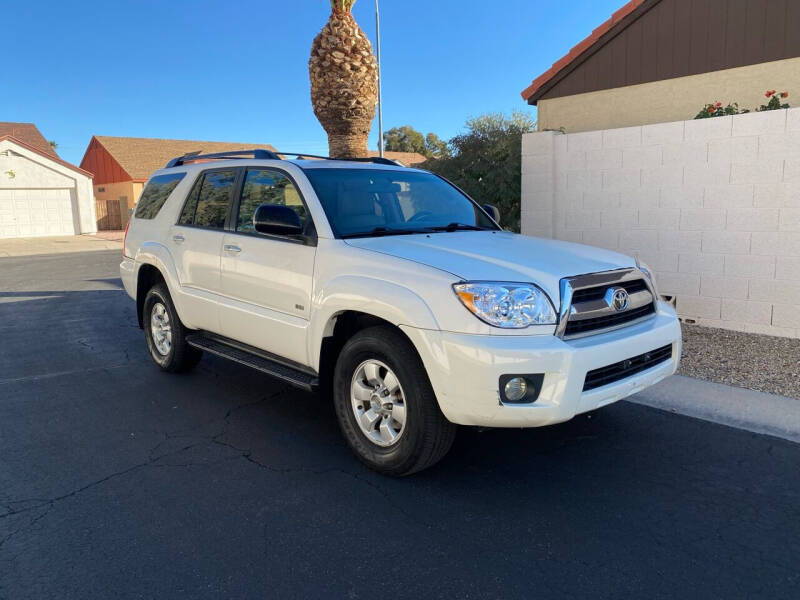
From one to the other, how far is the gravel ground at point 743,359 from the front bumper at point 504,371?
2681mm

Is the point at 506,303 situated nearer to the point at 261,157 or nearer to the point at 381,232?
the point at 381,232

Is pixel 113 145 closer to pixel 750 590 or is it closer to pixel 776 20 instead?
pixel 776 20

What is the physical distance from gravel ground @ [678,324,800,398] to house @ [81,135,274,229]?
34.4m

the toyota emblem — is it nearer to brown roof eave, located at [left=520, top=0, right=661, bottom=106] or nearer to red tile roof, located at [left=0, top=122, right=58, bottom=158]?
brown roof eave, located at [left=520, top=0, right=661, bottom=106]

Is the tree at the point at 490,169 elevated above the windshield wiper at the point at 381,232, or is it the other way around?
the tree at the point at 490,169

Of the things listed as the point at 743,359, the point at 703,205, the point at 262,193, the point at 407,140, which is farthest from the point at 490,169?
the point at 407,140

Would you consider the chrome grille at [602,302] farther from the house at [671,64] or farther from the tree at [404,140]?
Answer: the tree at [404,140]

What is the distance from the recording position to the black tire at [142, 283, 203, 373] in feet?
19.8

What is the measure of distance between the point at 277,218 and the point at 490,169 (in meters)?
7.70

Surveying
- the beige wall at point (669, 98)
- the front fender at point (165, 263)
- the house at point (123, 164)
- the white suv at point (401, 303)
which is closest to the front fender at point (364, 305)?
the white suv at point (401, 303)

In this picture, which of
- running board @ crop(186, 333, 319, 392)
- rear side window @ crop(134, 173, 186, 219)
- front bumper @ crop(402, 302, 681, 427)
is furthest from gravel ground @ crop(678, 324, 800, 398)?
rear side window @ crop(134, 173, 186, 219)

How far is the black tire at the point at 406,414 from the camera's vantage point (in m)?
3.72

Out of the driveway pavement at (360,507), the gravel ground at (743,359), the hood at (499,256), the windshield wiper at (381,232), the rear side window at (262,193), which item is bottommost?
the driveway pavement at (360,507)

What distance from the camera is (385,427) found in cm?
398
